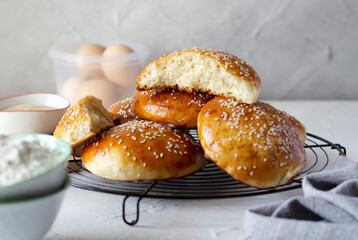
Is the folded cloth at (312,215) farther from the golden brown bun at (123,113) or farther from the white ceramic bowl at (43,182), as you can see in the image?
the golden brown bun at (123,113)

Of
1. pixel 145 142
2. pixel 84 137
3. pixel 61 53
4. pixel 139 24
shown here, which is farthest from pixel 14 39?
pixel 145 142

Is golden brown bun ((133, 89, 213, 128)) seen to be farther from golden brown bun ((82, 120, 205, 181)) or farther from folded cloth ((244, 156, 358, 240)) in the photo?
folded cloth ((244, 156, 358, 240))

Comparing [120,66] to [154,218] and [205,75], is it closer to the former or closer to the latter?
[205,75]

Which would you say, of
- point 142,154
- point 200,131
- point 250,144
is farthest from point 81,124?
point 250,144

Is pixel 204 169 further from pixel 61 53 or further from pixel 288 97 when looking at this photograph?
pixel 288 97

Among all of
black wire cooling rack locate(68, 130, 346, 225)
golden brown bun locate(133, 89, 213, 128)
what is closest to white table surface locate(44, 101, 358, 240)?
black wire cooling rack locate(68, 130, 346, 225)
